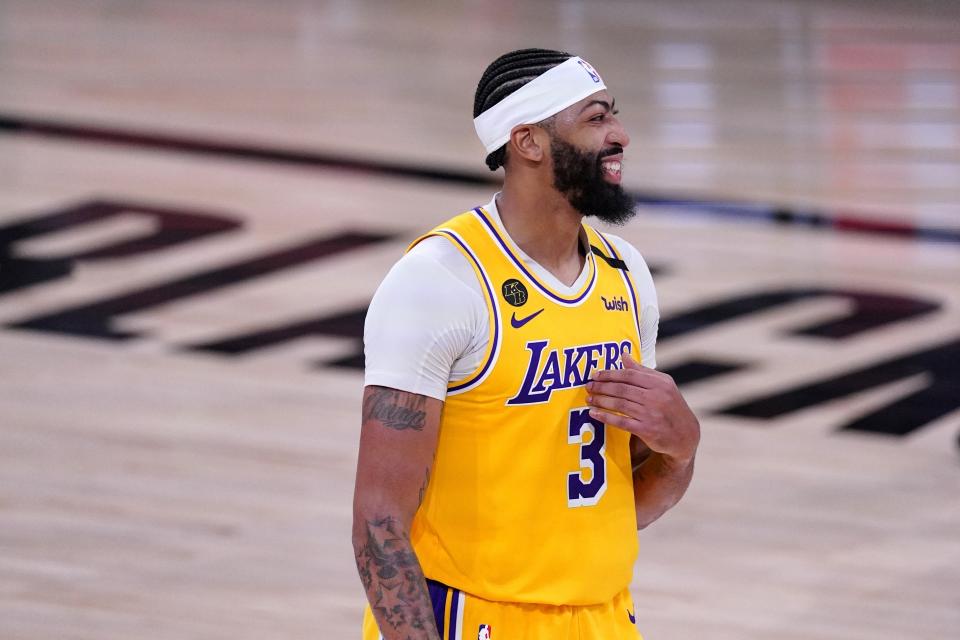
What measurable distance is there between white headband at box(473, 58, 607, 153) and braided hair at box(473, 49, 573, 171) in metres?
0.01

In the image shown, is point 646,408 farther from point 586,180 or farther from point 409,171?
point 409,171

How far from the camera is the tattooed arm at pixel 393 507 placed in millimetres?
2309

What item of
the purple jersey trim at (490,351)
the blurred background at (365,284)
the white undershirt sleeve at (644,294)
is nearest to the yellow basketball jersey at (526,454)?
the purple jersey trim at (490,351)

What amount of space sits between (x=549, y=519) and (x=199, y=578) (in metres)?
2.18

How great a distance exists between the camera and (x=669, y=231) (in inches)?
292

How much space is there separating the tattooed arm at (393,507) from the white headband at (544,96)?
0.39m

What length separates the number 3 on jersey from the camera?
7.97 feet

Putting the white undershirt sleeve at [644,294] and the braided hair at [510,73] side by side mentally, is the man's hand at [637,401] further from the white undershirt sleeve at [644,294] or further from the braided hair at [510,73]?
the braided hair at [510,73]

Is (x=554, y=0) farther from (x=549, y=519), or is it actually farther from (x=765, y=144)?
(x=549, y=519)

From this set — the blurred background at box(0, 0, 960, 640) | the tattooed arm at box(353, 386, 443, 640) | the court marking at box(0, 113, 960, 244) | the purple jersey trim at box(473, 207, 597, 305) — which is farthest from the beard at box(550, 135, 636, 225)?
the court marking at box(0, 113, 960, 244)

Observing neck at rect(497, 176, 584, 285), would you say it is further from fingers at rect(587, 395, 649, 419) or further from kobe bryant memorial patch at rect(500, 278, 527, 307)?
fingers at rect(587, 395, 649, 419)

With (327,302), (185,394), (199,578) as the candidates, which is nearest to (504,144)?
(199,578)

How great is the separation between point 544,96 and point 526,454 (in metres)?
0.49

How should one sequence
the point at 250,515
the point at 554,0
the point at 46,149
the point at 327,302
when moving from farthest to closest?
1. the point at 554,0
2. the point at 46,149
3. the point at 327,302
4. the point at 250,515
